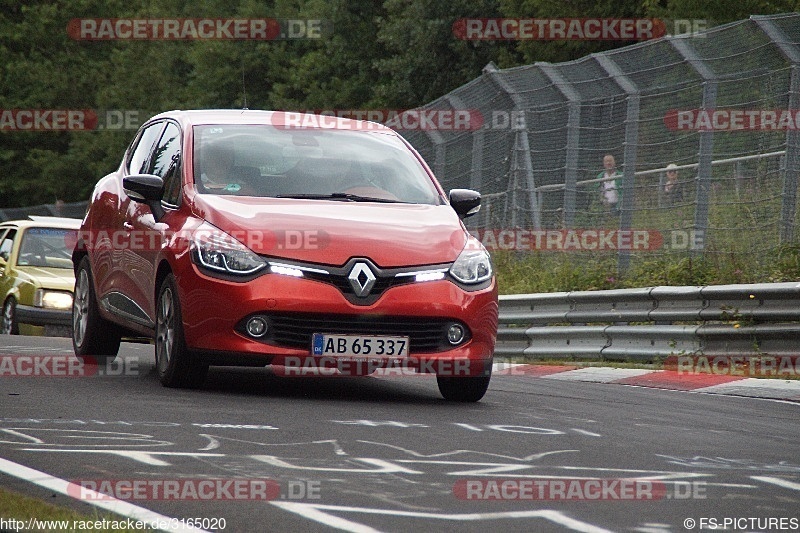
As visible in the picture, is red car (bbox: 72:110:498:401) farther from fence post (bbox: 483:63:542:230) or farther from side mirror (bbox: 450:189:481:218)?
fence post (bbox: 483:63:542:230)

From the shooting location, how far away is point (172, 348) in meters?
9.50

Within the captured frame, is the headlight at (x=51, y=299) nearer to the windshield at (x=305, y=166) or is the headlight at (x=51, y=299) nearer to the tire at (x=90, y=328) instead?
the tire at (x=90, y=328)

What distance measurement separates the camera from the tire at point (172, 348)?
30.8 feet

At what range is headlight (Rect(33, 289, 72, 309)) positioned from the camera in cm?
1917

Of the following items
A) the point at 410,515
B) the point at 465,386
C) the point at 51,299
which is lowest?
the point at 410,515

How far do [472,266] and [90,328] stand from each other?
12.2 feet

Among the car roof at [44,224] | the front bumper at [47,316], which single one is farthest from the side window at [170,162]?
the car roof at [44,224]

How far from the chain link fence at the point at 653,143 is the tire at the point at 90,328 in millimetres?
6113

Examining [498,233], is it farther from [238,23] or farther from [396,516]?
[238,23]

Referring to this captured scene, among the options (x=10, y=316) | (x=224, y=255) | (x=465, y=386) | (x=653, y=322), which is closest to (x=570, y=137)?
(x=653, y=322)

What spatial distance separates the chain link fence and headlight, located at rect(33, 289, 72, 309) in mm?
5202

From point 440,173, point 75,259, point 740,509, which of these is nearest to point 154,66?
point 440,173

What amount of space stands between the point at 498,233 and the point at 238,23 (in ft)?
142

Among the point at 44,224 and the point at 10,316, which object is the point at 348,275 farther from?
the point at 44,224
